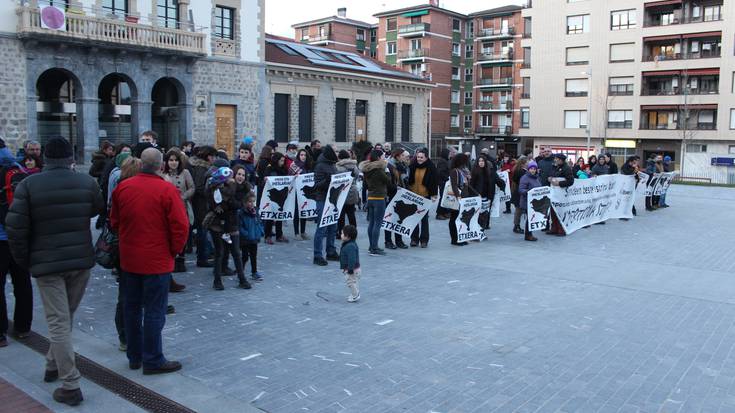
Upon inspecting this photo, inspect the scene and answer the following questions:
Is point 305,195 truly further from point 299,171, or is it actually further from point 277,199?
point 277,199

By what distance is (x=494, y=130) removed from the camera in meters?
79.9

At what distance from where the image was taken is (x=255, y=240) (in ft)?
31.0

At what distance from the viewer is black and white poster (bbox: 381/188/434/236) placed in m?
12.8

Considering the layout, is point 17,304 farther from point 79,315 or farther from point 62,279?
point 62,279

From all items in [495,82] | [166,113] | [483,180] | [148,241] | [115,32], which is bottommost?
[148,241]

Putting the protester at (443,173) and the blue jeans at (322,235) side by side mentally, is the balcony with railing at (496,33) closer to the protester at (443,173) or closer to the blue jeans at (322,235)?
the protester at (443,173)

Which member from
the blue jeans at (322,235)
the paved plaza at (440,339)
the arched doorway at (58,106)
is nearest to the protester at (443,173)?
the paved plaza at (440,339)

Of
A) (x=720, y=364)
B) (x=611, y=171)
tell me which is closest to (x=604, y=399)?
(x=720, y=364)

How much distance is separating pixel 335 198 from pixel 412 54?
69.1 metres

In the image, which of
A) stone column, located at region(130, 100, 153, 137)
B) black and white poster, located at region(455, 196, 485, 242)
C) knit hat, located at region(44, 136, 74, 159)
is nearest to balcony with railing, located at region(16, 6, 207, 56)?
stone column, located at region(130, 100, 153, 137)

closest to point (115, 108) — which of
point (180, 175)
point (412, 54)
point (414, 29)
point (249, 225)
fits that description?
point (180, 175)

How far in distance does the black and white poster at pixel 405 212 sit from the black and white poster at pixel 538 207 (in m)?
2.76

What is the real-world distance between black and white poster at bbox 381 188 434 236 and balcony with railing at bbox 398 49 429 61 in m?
66.6

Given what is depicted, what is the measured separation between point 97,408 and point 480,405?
311 centimetres
